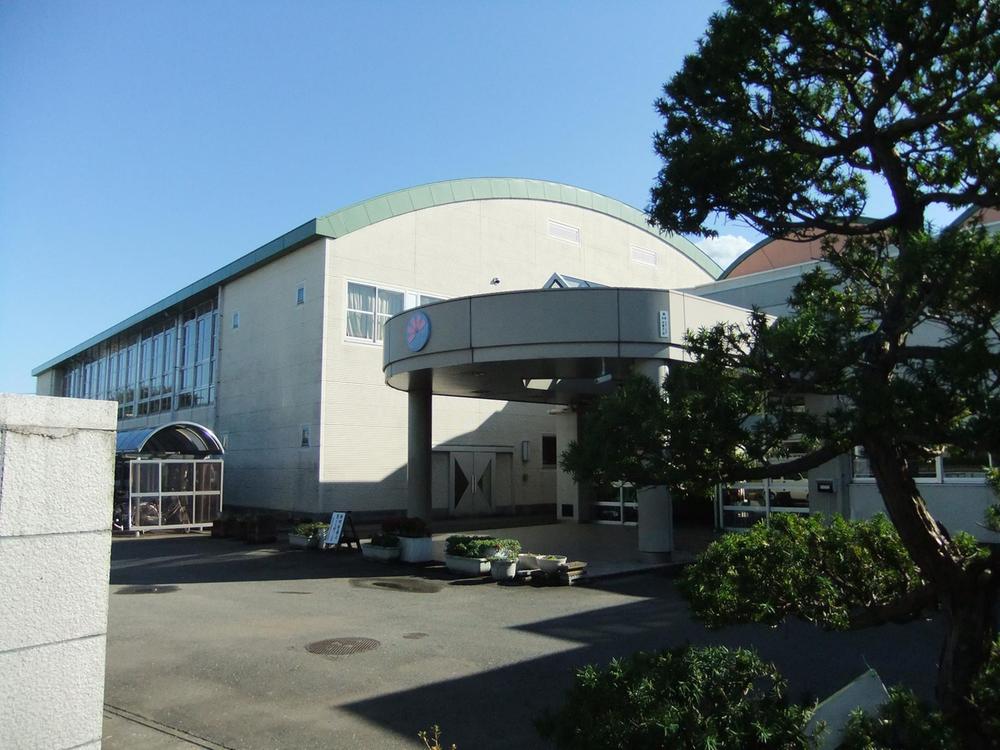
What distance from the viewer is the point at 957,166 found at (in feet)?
15.6

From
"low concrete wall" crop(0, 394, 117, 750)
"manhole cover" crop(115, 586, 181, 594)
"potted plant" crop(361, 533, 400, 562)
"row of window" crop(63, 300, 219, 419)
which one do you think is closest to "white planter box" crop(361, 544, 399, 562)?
"potted plant" crop(361, 533, 400, 562)

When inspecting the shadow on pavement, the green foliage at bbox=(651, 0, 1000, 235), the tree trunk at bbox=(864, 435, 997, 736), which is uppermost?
the green foliage at bbox=(651, 0, 1000, 235)

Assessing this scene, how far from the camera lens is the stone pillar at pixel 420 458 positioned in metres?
19.1

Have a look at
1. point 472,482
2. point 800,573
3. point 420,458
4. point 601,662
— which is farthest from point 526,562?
point 472,482

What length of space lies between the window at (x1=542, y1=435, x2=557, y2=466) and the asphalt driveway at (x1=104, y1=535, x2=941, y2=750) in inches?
655

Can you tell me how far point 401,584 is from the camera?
13625mm

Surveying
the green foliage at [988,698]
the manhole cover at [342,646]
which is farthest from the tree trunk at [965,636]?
the manhole cover at [342,646]

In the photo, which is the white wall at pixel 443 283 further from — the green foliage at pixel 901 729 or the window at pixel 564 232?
the green foliage at pixel 901 729

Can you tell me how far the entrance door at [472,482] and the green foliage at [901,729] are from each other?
24072mm

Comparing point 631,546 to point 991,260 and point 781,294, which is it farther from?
point 991,260

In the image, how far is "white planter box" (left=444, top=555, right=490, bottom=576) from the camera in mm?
14305

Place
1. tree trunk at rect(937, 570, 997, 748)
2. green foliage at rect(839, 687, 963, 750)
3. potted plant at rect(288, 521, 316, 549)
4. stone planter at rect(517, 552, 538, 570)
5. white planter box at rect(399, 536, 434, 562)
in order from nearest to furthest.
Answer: green foliage at rect(839, 687, 963, 750) < tree trunk at rect(937, 570, 997, 748) < stone planter at rect(517, 552, 538, 570) < white planter box at rect(399, 536, 434, 562) < potted plant at rect(288, 521, 316, 549)

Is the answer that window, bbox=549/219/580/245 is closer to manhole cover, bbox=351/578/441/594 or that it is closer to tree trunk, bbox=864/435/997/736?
manhole cover, bbox=351/578/441/594

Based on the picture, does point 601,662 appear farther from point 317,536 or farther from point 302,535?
point 302,535
